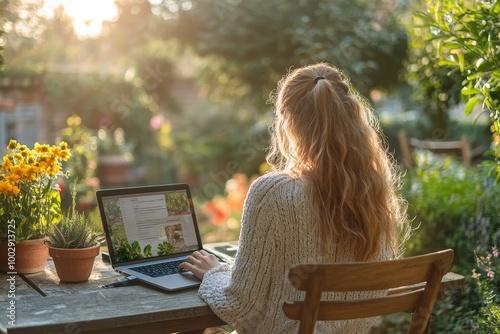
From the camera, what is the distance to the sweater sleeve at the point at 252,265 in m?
1.73

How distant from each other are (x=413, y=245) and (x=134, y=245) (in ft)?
5.70

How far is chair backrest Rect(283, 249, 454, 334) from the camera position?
58.5 inches

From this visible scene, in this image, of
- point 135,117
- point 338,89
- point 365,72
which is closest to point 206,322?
point 338,89

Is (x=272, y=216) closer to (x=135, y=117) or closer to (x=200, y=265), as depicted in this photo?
(x=200, y=265)

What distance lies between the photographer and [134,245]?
2104mm

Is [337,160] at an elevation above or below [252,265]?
above

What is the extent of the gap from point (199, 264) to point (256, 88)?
16.0 feet

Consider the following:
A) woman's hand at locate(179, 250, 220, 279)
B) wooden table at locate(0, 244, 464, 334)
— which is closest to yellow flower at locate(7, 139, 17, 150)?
wooden table at locate(0, 244, 464, 334)

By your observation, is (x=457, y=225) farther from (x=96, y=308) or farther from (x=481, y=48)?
(x=96, y=308)

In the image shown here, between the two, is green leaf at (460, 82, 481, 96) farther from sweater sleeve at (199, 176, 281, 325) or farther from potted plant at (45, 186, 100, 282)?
potted plant at (45, 186, 100, 282)

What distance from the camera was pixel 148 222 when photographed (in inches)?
84.3

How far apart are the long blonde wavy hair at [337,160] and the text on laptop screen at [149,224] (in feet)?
1.73

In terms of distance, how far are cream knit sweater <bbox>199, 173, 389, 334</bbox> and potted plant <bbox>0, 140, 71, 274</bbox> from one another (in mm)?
632

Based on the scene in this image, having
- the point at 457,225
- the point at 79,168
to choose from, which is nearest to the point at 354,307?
the point at 457,225
